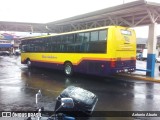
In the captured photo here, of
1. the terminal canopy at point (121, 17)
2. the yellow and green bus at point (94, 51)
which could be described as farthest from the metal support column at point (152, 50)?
the yellow and green bus at point (94, 51)

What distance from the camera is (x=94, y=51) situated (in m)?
14.9

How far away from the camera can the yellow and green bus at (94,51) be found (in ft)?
45.5

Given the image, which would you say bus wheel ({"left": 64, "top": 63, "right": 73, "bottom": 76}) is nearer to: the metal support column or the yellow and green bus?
the yellow and green bus

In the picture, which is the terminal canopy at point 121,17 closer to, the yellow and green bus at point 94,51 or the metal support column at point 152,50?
the metal support column at point 152,50

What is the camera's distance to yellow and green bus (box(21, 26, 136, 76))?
13.9m

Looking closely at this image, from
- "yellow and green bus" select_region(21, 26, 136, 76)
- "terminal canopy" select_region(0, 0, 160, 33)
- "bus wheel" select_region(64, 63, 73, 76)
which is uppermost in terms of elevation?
"terminal canopy" select_region(0, 0, 160, 33)

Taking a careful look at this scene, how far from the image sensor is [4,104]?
8.51 meters

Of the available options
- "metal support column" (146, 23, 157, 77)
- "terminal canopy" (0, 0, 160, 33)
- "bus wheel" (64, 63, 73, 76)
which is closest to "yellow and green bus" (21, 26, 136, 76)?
"bus wheel" (64, 63, 73, 76)

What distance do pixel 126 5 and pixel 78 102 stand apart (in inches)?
446

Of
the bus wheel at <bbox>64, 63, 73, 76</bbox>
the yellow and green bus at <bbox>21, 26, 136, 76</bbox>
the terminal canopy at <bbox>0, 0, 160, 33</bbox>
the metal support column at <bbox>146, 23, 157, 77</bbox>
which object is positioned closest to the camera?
the yellow and green bus at <bbox>21, 26, 136, 76</bbox>

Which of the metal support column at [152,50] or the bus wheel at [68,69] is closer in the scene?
the bus wheel at [68,69]

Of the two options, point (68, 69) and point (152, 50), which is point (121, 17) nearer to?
point (152, 50)

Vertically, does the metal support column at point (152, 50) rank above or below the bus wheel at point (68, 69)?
above

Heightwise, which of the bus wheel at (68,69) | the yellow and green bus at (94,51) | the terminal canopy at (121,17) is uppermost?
the terminal canopy at (121,17)
